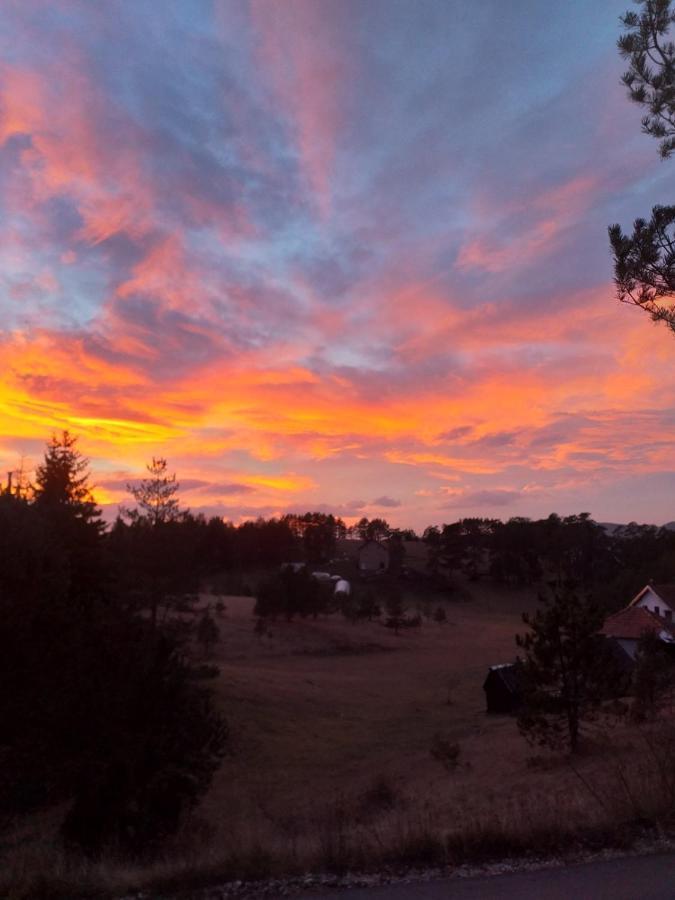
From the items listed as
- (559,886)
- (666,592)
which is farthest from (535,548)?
(559,886)

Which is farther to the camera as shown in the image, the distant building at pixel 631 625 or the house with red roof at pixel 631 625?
the distant building at pixel 631 625

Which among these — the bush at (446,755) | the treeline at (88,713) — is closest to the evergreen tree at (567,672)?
the bush at (446,755)

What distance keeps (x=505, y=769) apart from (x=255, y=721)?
11817 millimetres

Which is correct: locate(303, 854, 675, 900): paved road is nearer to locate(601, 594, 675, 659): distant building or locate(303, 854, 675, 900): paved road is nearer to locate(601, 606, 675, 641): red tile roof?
locate(601, 594, 675, 659): distant building

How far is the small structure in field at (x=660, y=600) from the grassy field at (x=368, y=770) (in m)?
10.0

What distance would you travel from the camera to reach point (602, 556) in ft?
311

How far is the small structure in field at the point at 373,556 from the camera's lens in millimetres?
107000

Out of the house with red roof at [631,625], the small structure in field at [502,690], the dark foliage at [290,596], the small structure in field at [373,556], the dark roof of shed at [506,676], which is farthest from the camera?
the small structure in field at [373,556]

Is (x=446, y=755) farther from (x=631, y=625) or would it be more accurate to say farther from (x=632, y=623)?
(x=632, y=623)

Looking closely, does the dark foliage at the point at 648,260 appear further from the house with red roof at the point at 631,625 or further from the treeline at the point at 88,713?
the house with red roof at the point at 631,625

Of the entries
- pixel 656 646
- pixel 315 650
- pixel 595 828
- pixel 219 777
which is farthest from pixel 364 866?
pixel 315 650

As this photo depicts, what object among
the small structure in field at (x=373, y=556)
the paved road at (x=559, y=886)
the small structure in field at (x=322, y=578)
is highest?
the small structure in field at (x=373, y=556)

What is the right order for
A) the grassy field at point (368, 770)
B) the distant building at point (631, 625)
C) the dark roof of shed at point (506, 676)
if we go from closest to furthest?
the grassy field at point (368, 770) → the dark roof of shed at point (506, 676) → the distant building at point (631, 625)

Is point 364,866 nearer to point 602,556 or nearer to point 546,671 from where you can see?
point 546,671
